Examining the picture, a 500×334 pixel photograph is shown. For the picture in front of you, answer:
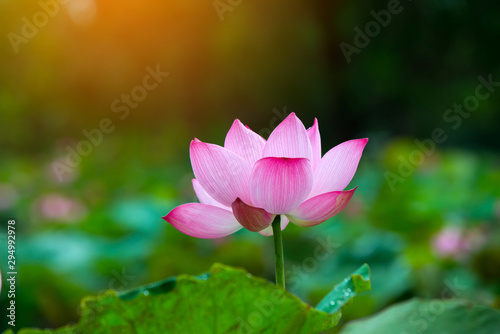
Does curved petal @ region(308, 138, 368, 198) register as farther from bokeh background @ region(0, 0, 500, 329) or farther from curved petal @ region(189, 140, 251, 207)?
bokeh background @ region(0, 0, 500, 329)

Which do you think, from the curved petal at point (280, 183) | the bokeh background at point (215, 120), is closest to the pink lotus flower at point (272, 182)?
the curved petal at point (280, 183)

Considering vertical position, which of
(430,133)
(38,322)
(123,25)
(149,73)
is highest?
(123,25)

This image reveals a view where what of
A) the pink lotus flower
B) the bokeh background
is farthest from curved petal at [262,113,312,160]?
the bokeh background

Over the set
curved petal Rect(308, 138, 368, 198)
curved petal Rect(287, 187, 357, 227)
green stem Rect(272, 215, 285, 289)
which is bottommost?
green stem Rect(272, 215, 285, 289)

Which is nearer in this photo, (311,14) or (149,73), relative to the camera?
(311,14)

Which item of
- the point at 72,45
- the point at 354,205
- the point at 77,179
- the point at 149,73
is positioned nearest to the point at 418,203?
the point at 354,205

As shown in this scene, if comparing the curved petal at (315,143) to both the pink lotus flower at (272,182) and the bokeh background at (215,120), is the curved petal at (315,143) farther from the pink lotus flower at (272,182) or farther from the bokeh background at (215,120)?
the bokeh background at (215,120)

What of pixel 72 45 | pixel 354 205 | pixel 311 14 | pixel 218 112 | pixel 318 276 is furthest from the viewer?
pixel 72 45

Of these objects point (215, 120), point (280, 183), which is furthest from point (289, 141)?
point (215, 120)

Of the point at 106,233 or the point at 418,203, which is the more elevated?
the point at 106,233

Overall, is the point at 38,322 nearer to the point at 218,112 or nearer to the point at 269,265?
the point at 269,265
